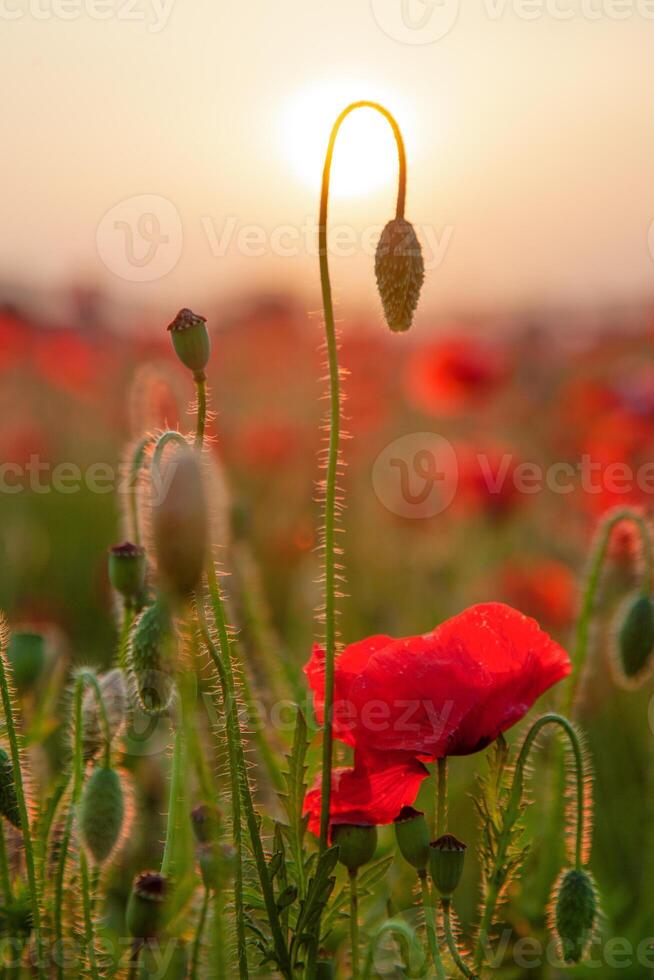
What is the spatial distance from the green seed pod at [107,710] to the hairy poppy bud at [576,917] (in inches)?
24.4

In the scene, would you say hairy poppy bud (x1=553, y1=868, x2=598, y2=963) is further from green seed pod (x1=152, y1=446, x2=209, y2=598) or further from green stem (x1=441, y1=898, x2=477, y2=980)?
green seed pod (x1=152, y1=446, x2=209, y2=598)

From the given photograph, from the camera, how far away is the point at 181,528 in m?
0.99

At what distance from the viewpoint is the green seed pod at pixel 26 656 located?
2166 mm

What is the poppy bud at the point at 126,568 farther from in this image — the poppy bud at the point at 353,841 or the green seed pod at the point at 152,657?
the poppy bud at the point at 353,841

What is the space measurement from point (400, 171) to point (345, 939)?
3.57 ft

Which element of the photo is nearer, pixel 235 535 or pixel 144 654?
pixel 144 654

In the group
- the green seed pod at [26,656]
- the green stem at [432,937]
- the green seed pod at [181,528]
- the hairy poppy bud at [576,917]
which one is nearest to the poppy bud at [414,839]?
the green stem at [432,937]

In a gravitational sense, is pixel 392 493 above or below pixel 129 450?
below

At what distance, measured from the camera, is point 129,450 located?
180 cm

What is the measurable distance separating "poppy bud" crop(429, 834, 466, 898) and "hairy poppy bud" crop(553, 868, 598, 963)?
0.23m

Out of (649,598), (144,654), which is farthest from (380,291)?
(649,598)

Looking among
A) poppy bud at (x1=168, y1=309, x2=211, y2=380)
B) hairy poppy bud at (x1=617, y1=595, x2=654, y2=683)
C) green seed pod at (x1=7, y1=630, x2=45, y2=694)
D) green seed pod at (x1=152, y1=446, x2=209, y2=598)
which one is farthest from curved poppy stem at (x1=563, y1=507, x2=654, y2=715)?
green seed pod at (x1=152, y1=446, x2=209, y2=598)

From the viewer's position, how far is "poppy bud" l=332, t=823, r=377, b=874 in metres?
1.46

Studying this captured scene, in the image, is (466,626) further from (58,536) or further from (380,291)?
(58,536)
